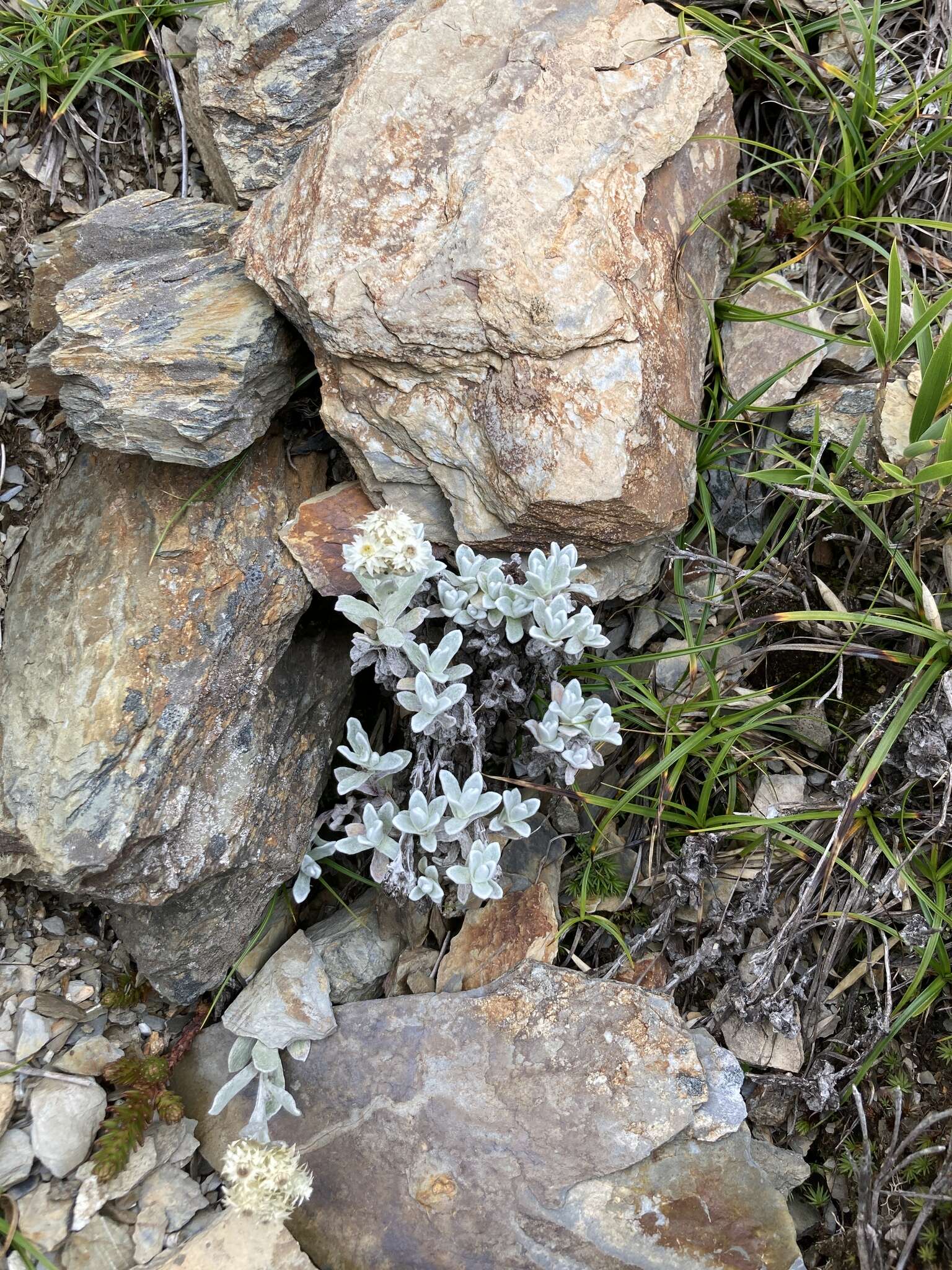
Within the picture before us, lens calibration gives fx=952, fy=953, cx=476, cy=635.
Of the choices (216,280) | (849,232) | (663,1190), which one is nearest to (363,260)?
(216,280)

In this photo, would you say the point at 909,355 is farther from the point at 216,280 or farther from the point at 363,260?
the point at 216,280

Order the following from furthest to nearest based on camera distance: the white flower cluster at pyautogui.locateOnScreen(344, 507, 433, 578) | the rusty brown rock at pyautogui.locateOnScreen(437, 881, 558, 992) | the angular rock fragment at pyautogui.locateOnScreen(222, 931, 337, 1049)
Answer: the rusty brown rock at pyautogui.locateOnScreen(437, 881, 558, 992), the angular rock fragment at pyautogui.locateOnScreen(222, 931, 337, 1049), the white flower cluster at pyautogui.locateOnScreen(344, 507, 433, 578)

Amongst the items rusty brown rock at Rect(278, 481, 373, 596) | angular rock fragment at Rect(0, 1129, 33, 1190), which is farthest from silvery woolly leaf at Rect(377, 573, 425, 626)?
angular rock fragment at Rect(0, 1129, 33, 1190)

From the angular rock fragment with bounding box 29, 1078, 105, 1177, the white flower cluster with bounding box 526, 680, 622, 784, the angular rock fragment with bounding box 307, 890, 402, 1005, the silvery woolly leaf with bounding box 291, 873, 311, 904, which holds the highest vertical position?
the white flower cluster with bounding box 526, 680, 622, 784

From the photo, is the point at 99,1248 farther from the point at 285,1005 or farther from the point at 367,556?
the point at 367,556

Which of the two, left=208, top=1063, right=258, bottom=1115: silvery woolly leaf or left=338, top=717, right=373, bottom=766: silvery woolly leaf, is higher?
left=338, top=717, right=373, bottom=766: silvery woolly leaf

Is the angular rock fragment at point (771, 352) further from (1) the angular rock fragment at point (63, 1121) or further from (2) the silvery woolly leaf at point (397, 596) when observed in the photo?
(1) the angular rock fragment at point (63, 1121)

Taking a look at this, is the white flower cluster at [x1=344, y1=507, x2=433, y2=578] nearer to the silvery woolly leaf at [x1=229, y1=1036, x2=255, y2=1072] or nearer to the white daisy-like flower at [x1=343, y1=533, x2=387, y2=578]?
the white daisy-like flower at [x1=343, y1=533, x2=387, y2=578]
